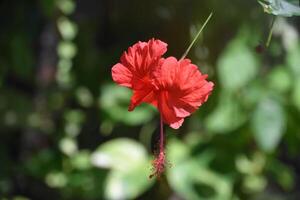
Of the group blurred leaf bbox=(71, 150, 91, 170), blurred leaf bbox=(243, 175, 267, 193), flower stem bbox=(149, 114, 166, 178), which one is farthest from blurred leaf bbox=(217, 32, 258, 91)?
flower stem bbox=(149, 114, 166, 178)

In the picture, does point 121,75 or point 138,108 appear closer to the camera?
point 121,75

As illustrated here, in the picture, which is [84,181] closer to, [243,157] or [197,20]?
[243,157]

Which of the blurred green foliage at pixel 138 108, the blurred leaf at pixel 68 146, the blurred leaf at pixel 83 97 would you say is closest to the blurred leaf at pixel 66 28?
Answer: the blurred green foliage at pixel 138 108

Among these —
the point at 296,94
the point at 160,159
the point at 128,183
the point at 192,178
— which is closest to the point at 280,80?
the point at 296,94

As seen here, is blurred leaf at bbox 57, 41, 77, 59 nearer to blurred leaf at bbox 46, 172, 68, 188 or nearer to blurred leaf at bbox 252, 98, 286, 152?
blurred leaf at bbox 46, 172, 68, 188

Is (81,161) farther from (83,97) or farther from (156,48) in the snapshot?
(156,48)

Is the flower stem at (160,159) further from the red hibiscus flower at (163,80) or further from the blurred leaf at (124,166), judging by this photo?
the blurred leaf at (124,166)
